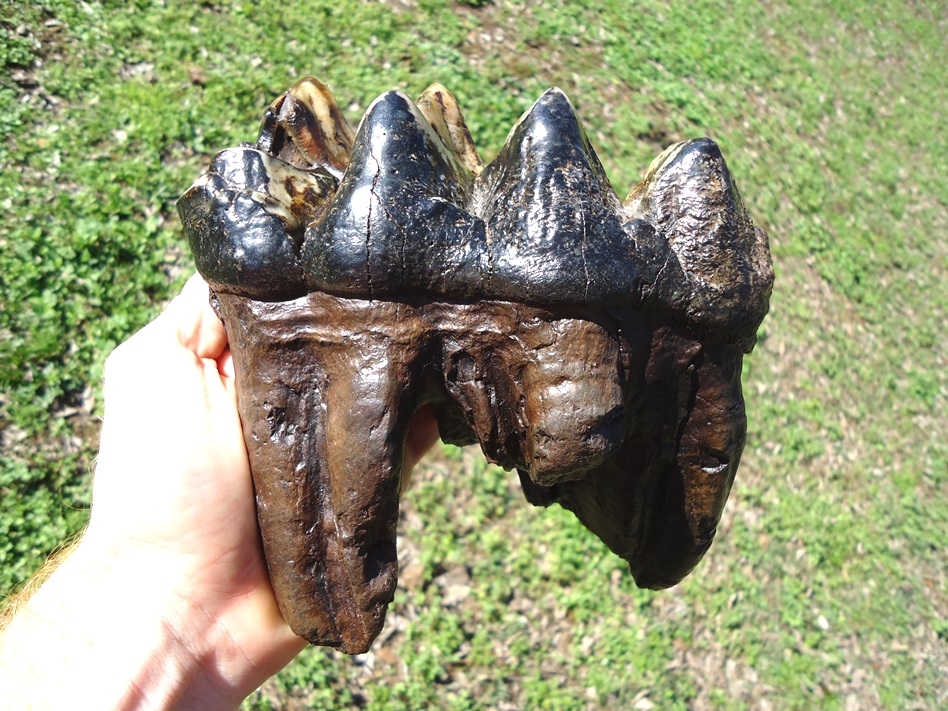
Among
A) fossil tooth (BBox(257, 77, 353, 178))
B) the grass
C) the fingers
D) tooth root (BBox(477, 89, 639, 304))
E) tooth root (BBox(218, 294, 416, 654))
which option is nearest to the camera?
tooth root (BBox(477, 89, 639, 304))

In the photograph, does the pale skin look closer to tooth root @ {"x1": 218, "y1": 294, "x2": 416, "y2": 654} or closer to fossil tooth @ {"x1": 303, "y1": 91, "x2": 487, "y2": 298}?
tooth root @ {"x1": 218, "y1": 294, "x2": 416, "y2": 654}

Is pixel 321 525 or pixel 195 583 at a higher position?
pixel 321 525

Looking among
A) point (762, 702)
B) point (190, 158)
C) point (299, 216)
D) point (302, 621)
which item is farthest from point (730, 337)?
point (190, 158)

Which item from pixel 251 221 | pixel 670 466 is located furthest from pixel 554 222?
pixel 670 466

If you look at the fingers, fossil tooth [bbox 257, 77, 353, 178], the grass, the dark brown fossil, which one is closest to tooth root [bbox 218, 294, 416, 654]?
the dark brown fossil

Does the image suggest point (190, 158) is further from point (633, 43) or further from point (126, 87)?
point (633, 43)

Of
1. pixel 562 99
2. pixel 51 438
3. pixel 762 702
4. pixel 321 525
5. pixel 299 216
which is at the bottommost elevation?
pixel 762 702
